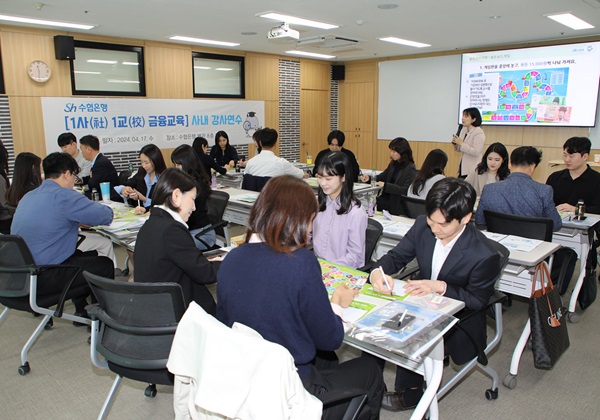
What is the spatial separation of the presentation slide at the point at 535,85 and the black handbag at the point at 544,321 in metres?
6.36

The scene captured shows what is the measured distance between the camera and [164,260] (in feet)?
7.43

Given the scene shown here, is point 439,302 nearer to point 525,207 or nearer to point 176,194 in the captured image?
point 176,194

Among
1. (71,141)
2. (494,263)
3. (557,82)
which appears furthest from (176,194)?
(557,82)

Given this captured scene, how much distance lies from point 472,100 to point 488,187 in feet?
19.6

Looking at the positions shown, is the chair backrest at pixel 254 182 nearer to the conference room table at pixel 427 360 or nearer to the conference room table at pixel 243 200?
the conference room table at pixel 243 200

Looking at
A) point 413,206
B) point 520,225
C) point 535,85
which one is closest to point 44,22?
point 413,206

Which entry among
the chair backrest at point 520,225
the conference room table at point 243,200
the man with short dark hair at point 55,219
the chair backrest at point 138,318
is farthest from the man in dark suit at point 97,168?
the chair backrest at point 520,225

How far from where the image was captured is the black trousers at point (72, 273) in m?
2.92

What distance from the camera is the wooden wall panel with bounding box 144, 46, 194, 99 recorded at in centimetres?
811

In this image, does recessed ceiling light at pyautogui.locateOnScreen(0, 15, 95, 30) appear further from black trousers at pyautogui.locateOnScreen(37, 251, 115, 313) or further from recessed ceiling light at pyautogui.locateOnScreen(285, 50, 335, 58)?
black trousers at pyautogui.locateOnScreen(37, 251, 115, 313)

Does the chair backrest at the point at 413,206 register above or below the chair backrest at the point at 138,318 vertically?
above

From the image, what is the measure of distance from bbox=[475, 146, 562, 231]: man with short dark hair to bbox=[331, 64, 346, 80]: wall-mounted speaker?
330 inches

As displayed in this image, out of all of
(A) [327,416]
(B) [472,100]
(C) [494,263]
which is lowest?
(A) [327,416]

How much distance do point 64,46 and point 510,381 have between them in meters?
7.22
